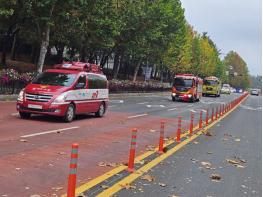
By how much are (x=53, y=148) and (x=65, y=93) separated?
6.07 metres

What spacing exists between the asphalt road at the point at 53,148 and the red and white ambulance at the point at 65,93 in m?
0.43

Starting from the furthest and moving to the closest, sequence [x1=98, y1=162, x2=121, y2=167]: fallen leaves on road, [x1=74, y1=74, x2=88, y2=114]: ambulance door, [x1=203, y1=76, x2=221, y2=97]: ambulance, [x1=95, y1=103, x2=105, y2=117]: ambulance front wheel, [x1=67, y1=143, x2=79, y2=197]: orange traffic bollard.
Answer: [x1=203, y1=76, x2=221, y2=97]: ambulance, [x1=95, y1=103, x2=105, y2=117]: ambulance front wheel, [x1=74, y1=74, x2=88, y2=114]: ambulance door, [x1=98, y1=162, x2=121, y2=167]: fallen leaves on road, [x1=67, y1=143, x2=79, y2=197]: orange traffic bollard

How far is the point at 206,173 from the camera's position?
9820 mm

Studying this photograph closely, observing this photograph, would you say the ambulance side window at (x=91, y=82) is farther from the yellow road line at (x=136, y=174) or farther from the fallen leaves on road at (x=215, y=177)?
the fallen leaves on road at (x=215, y=177)

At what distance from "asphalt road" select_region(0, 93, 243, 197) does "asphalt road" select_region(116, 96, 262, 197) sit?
3.27 feet

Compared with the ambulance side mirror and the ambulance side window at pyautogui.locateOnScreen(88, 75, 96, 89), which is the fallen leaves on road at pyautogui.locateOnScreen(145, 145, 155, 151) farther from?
the ambulance side window at pyautogui.locateOnScreen(88, 75, 96, 89)

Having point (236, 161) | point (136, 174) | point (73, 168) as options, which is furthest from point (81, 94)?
point (73, 168)

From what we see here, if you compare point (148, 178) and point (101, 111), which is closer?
point (148, 178)

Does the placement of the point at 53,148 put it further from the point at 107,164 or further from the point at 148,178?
the point at 148,178

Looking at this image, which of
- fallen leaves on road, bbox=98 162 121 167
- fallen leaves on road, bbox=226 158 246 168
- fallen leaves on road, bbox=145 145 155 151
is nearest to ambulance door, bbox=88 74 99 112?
fallen leaves on road, bbox=145 145 155 151

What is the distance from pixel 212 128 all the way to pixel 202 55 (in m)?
84.6

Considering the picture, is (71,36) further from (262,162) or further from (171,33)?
(262,162)

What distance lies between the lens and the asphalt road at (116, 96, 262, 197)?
8.03 meters

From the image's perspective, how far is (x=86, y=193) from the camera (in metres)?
7.24
